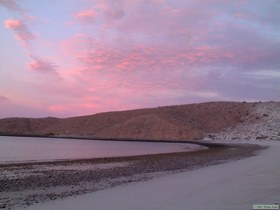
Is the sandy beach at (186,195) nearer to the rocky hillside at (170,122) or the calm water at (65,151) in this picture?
the calm water at (65,151)

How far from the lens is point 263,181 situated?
47.0ft

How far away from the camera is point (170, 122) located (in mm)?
99500

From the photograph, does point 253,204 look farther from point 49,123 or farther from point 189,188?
point 49,123

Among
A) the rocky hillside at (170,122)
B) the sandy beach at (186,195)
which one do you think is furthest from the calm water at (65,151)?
the rocky hillside at (170,122)

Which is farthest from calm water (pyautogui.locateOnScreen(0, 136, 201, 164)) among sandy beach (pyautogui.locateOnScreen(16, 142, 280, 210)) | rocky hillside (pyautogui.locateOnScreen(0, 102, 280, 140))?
rocky hillside (pyautogui.locateOnScreen(0, 102, 280, 140))

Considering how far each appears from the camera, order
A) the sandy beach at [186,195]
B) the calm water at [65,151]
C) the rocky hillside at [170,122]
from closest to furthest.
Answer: the sandy beach at [186,195] → the calm water at [65,151] → the rocky hillside at [170,122]

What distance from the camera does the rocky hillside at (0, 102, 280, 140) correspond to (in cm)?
9138

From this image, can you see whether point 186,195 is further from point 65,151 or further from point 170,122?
point 170,122

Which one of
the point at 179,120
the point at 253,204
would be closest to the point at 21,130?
the point at 179,120

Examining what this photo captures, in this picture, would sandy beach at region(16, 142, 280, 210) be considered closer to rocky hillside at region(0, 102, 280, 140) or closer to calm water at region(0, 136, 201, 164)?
calm water at region(0, 136, 201, 164)

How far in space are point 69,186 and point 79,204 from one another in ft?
13.4

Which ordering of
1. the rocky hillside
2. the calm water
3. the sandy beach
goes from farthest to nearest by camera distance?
the rocky hillside, the calm water, the sandy beach

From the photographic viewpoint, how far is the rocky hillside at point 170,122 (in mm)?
91375

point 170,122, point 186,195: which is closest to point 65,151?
point 186,195
